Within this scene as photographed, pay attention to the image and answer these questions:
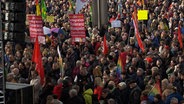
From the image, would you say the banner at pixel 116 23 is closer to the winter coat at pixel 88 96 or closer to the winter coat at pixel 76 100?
the winter coat at pixel 88 96

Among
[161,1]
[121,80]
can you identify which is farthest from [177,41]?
[161,1]

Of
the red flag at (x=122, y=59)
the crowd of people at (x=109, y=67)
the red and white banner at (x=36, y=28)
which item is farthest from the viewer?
the red and white banner at (x=36, y=28)

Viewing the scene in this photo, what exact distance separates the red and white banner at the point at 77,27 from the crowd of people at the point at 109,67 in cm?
45

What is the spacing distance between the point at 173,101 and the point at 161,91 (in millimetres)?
1379

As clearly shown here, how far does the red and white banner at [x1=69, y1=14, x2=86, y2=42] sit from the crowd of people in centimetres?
45

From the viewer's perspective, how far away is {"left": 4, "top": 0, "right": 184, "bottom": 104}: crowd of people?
12016 mm

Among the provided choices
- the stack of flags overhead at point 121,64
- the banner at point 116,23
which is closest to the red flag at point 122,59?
the stack of flags overhead at point 121,64

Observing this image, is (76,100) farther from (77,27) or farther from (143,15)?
(143,15)

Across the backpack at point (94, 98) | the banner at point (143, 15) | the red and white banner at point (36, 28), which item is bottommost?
the backpack at point (94, 98)

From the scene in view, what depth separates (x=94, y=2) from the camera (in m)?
26.8

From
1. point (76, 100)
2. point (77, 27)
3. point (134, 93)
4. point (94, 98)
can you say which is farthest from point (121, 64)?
point (76, 100)

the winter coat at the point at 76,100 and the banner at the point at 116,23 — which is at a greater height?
the banner at the point at 116,23

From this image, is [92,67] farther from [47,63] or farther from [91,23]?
[91,23]

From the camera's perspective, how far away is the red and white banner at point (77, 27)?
1781 cm
